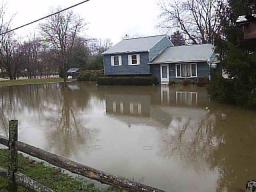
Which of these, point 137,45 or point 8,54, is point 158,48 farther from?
point 8,54

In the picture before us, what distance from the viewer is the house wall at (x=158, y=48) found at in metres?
36.6

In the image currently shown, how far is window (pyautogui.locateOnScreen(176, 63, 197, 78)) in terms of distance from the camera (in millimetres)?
33812

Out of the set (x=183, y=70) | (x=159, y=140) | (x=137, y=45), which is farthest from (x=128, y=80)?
(x=159, y=140)

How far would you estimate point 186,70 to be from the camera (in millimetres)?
34250

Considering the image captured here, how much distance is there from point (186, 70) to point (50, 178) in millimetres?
28728

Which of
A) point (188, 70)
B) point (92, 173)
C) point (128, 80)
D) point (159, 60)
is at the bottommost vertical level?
point (92, 173)

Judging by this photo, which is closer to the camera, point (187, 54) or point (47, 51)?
point (187, 54)

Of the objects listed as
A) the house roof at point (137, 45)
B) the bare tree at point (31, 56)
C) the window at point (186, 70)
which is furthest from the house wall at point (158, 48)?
the bare tree at point (31, 56)

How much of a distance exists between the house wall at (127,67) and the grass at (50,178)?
95.3ft

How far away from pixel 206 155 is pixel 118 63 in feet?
99.4

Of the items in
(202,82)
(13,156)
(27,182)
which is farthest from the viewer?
(202,82)

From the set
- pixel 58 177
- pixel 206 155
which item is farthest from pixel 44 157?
pixel 206 155

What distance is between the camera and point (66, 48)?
42.3 meters

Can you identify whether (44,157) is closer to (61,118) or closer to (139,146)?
(139,146)
